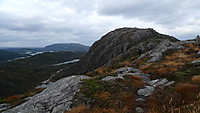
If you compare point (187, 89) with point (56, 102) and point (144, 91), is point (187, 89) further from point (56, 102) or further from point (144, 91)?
point (56, 102)

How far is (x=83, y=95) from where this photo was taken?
10.0m

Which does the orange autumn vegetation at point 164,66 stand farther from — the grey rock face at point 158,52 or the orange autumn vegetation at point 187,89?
the orange autumn vegetation at point 187,89

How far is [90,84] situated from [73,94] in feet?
5.40

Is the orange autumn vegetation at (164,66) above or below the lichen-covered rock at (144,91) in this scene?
above

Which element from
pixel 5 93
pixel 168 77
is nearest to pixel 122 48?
pixel 168 77

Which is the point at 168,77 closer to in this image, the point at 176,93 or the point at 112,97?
the point at 176,93

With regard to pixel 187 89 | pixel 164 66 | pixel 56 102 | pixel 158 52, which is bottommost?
pixel 56 102

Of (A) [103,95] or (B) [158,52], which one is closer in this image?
(A) [103,95]

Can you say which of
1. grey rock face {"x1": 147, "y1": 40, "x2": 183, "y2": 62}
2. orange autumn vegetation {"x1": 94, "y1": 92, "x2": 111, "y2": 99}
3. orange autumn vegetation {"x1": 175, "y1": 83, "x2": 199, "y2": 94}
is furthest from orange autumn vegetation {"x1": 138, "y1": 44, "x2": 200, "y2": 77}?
orange autumn vegetation {"x1": 94, "y1": 92, "x2": 111, "y2": 99}

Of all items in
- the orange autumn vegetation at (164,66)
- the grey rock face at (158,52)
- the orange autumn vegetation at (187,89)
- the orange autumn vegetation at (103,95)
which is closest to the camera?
the orange autumn vegetation at (187,89)

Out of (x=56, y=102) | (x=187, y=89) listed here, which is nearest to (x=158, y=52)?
(x=187, y=89)

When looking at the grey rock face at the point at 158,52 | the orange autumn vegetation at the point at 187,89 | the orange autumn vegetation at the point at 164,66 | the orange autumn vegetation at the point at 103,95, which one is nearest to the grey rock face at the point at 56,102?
the orange autumn vegetation at the point at 103,95

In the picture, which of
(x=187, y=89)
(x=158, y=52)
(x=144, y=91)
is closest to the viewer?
(x=187, y=89)

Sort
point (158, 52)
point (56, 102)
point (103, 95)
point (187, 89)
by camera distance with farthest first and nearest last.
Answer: point (158, 52)
point (56, 102)
point (103, 95)
point (187, 89)
